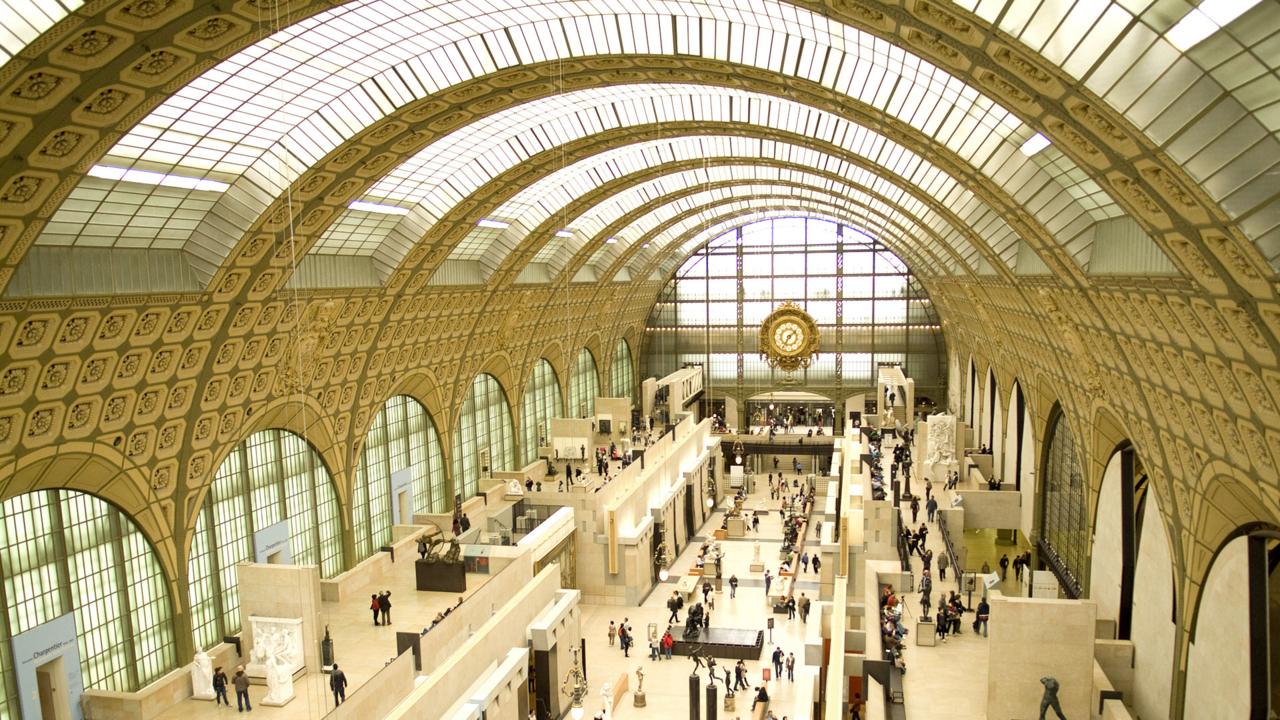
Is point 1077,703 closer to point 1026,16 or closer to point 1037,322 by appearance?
point 1037,322

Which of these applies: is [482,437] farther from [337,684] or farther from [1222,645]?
[1222,645]

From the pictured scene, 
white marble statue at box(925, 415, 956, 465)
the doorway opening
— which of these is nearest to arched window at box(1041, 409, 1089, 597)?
white marble statue at box(925, 415, 956, 465)

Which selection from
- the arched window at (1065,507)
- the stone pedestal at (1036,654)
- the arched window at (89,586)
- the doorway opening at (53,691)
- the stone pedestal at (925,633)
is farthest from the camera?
the arched window at (1065,507)

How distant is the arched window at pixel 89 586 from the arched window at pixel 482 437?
1788cm

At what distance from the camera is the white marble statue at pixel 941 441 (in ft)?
141

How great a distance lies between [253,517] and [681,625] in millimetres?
14864

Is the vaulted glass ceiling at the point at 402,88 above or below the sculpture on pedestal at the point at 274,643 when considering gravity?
above

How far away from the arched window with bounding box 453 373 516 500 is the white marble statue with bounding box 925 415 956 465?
20.5 m

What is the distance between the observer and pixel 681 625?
111ft

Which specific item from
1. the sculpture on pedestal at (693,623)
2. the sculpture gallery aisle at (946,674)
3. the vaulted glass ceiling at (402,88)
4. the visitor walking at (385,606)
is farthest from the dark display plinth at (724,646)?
the vaulted glass ceiling at (402,88)

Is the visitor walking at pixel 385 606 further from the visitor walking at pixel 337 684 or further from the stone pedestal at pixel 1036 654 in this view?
the stone pedestal at pixel 1036 654

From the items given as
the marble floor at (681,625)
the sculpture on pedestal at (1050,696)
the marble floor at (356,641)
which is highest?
the sculpture on pedestal at (1050,696)

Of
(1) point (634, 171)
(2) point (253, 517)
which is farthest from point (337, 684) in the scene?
(1) point (634, 171)

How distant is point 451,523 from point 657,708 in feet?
42.6
